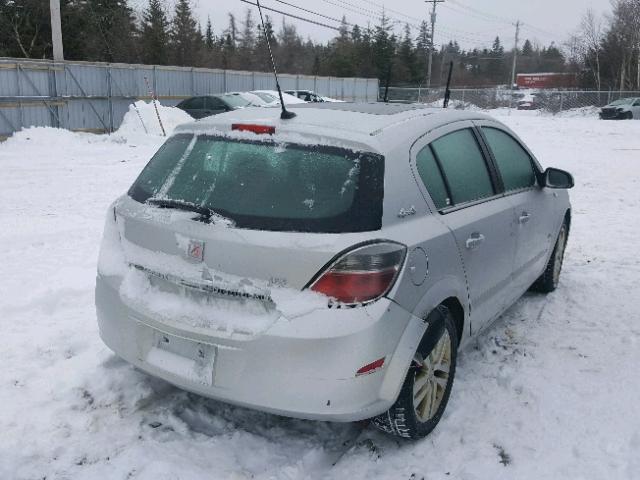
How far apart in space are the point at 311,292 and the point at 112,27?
44217mm

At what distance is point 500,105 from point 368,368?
150 feet

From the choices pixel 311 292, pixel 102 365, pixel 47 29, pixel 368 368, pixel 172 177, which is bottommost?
pixel 102 365

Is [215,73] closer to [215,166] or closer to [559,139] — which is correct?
[559,139]

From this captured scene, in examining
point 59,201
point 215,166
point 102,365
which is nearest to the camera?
point 215,166

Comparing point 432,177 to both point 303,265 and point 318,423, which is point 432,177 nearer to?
point 303,265

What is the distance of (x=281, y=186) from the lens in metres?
2.82

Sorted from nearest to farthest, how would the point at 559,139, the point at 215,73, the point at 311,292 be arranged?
1. the point at 311,292
2. the point at 559,139
3. the point at 215,73

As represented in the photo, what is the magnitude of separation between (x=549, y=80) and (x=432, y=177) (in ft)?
226

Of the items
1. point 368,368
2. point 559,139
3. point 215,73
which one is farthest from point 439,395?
point 215,73

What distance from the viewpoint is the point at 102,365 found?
3.72 metres

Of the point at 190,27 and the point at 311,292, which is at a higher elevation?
the point at 190,27

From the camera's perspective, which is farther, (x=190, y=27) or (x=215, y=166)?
(x=190, y=27)

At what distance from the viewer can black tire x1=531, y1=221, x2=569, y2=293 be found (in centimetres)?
523

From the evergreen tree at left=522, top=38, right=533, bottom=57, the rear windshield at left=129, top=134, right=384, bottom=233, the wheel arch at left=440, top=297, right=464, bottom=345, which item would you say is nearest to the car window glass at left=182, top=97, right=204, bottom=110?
the rear windshield at left=129, top=134, right=384, bottom=233
